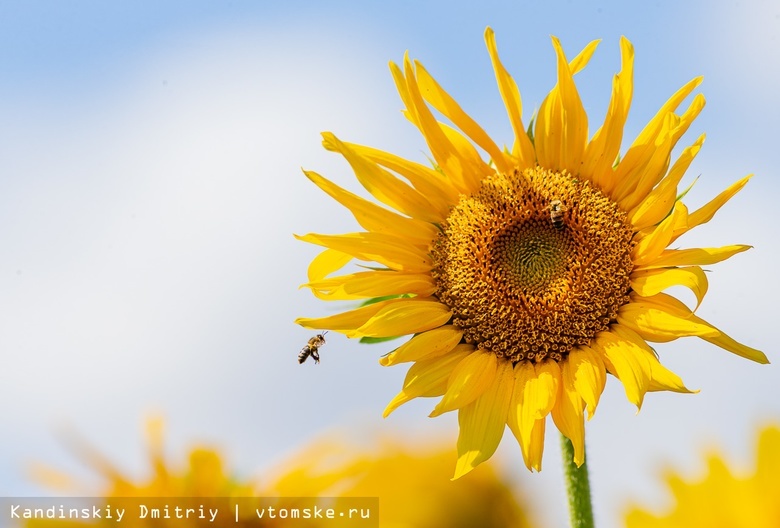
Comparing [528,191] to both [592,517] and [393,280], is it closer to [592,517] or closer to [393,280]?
[393,280]

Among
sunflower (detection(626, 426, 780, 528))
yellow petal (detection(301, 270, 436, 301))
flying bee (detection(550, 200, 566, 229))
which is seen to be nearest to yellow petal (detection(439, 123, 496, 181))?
flying bee (detection(550, 200, 566, 229))

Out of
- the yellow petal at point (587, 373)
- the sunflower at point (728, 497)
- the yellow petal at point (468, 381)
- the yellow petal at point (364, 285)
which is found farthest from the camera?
the sunflower at point (728, 497)

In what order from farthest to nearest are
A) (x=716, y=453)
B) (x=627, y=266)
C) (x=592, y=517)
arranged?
(x=716, y=453) < (x=627, y=266) < (x=592, y=517)

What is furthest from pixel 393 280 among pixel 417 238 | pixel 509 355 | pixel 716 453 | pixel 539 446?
pixel 716 453

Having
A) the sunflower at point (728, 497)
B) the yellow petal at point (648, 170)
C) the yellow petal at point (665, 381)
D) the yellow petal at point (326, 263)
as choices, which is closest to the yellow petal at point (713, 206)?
the yellow petal at point (648, 170)

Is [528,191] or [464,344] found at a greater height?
[528,191]

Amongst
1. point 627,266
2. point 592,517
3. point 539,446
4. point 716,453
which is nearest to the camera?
point 592,517

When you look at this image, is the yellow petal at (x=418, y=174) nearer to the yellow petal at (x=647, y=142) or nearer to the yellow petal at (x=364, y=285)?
the yellow petal at (x=364, y=285)
